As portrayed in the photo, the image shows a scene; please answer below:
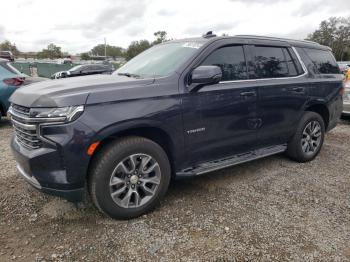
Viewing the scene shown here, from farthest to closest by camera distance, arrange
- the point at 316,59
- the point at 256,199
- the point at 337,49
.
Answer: the point at 337,49
the point at 316,59
the point at 256,199

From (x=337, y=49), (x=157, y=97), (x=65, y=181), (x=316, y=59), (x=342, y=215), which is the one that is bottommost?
(x=342, y=215)

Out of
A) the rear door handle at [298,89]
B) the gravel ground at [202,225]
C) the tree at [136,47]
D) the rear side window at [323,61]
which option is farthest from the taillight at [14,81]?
the tree at [136,47]

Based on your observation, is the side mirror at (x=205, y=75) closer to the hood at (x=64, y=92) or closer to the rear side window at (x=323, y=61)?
the hood at (x=64, y=92)

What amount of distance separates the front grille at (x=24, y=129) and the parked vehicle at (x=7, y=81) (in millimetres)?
4053

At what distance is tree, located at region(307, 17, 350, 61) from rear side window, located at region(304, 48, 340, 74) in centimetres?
6430

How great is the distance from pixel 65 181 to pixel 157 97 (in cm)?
118

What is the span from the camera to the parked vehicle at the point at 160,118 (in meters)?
2.61

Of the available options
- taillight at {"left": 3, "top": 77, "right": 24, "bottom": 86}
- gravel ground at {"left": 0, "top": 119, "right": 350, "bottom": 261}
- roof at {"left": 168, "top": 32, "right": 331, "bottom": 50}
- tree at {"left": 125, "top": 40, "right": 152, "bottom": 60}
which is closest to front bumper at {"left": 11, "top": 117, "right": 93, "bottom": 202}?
gravel ground at {"left": 0, "top": 119, "right": 350, "bottom": 261}

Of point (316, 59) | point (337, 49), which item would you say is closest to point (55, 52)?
Answer: point (337, 49)

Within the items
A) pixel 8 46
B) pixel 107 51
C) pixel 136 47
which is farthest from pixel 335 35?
pixel 8 46

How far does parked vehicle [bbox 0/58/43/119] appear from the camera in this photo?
6457 mm

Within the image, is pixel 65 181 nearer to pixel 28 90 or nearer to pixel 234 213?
pixel 28 90

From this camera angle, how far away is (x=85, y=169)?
2.66 m

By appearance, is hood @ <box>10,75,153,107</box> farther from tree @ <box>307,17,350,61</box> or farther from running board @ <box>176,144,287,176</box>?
tree @ <box>307,17,350,61</box>
